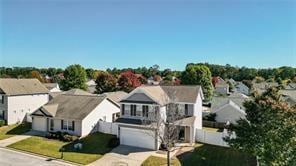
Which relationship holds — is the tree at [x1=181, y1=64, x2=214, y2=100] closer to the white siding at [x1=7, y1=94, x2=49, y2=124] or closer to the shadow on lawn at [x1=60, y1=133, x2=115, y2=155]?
the shadow on lawn at [x1=60, y1=133, x2=115, y2=155]

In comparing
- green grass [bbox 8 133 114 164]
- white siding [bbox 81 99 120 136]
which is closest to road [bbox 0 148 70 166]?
green grass [bbox 8 133 114 164]

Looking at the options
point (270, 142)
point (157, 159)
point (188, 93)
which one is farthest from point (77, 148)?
point (270, 142)

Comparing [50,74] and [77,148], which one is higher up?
[50,74]

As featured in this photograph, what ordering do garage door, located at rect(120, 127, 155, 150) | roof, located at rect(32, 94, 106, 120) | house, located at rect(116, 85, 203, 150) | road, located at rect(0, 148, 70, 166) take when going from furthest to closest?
roof, located at rect(32, 94, 106, 120), house, located at rect(116, 85, 203, 150), garage door, located at rect(120, 127, 155, 150), road, located at rect(0, 148, 70, 166)

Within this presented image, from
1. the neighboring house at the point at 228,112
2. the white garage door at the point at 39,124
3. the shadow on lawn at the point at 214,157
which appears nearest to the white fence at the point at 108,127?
the white garage door at the point at 39,124

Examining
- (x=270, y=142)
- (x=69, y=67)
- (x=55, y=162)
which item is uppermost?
(x=69, y=67)

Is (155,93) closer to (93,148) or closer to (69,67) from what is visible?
(93,148)

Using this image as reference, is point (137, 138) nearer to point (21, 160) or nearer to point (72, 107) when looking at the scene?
point (72, 107)

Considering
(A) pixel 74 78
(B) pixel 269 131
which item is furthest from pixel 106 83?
(B) pixel 269 131

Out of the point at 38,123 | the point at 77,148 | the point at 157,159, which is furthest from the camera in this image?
the point at 38,123
